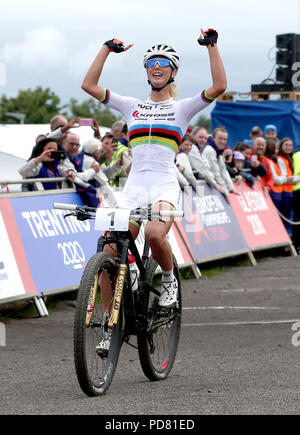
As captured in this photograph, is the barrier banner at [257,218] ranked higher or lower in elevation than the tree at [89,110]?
higher

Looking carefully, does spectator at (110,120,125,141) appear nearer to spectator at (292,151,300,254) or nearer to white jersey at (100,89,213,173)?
spectator at (292,151,300,254)

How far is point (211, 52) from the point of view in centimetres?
749

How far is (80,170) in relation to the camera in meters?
13.6

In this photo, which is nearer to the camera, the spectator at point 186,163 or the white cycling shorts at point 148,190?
the white cycling shorts at point 148,190

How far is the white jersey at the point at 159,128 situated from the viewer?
7594 mm

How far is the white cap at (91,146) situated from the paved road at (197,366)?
2469mm

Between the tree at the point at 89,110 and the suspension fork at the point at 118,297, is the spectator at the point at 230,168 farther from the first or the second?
the tree at the point at 89,110

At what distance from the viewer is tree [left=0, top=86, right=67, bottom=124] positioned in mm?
72562

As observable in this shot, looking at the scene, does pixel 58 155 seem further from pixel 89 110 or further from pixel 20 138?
pixel 89 110

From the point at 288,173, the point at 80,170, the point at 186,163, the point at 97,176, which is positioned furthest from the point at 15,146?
the point at 97,176

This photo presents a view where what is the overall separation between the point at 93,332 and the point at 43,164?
655 centimetres

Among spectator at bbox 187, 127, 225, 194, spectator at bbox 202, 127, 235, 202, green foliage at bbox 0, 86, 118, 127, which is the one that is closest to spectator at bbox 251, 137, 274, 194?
spectator at bbox 202, 127, 235, 202

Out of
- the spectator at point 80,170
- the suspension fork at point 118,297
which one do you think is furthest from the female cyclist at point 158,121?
the spectator at point 80,170
